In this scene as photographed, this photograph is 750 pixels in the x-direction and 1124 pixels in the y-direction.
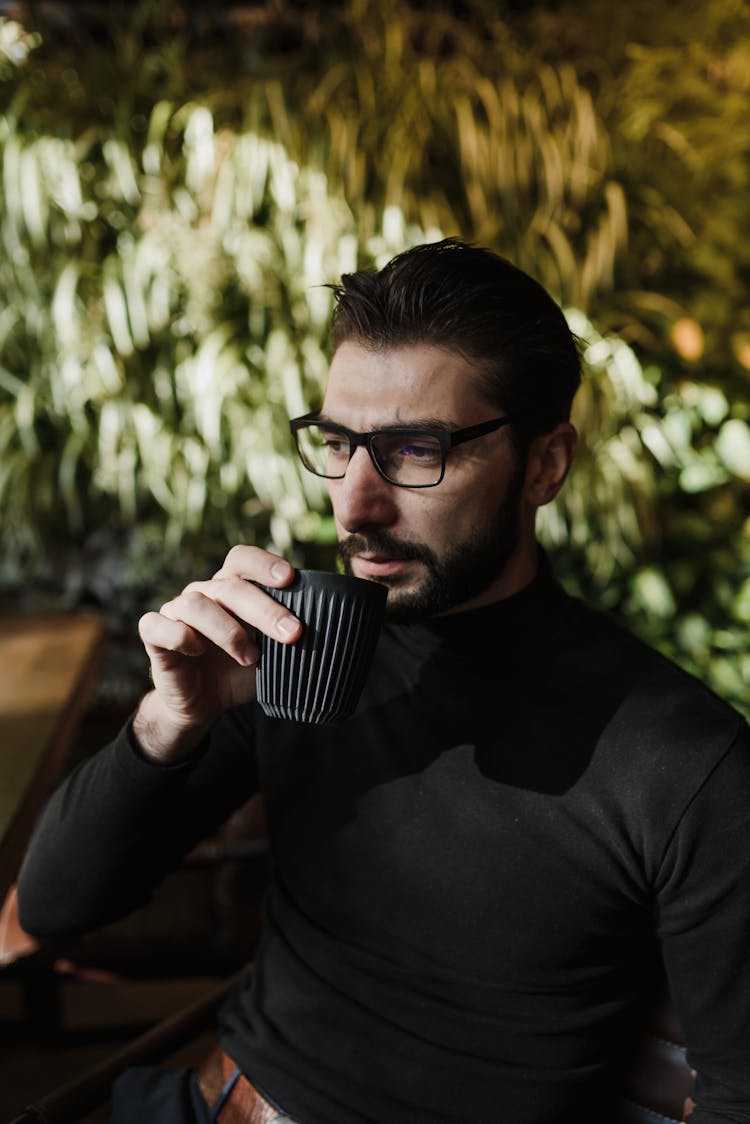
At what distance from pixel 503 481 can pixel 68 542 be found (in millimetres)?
1871

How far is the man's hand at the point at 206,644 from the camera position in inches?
30.1

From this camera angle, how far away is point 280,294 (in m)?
2.37

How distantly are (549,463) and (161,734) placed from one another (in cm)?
49

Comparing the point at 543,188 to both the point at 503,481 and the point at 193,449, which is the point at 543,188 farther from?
the point at 503,481

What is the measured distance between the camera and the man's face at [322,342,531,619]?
0.93 metres

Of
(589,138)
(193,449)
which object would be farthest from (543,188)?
(193,449)

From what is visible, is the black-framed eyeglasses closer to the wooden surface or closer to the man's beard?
the man's beard

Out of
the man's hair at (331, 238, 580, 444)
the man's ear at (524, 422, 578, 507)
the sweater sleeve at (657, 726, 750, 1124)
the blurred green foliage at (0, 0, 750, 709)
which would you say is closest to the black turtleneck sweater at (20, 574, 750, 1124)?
the sweater sleeve at (657, 726, 750, 1124)

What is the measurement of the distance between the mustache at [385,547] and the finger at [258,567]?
6.0 inches

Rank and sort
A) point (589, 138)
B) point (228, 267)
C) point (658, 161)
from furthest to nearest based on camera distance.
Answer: point (658, 161) < point (589, 138) < point (228, 267)

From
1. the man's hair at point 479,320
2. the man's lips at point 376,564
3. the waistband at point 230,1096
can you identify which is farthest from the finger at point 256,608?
the waistband at point 230,1096

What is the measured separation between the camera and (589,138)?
2.52 m

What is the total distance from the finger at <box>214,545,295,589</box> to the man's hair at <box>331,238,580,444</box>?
28 centimetres

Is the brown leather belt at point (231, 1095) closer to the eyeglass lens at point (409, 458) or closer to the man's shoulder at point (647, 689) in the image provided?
the man's shoulder at point (647, 689)
